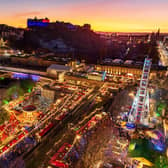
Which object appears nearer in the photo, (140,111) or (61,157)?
(61,157)

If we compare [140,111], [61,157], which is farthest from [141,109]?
[61,157]

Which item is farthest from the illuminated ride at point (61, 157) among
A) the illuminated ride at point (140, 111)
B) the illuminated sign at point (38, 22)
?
the illuminated sign at point (38, 22)

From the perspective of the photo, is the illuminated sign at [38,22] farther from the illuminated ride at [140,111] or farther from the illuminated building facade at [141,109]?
the illuminated ride at [140,111]

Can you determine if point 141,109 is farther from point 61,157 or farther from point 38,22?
point 38,22

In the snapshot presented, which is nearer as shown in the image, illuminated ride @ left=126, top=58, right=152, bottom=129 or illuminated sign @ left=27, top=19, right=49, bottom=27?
illuminated ride @ left=126, top=58, right=152, bottom=129

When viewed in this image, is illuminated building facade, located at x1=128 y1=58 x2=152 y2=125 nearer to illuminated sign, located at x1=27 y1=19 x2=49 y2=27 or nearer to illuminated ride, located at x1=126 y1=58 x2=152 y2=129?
illuminated ride, located at x1=126 y1=58 x2=152 y2=129

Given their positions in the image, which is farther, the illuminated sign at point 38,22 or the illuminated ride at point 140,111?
the illuminated sign at point 38,22

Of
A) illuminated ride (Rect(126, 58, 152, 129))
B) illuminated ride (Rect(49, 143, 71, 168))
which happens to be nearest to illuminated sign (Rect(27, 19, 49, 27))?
illuminated ride (Rect(126, 58, 152, 129))

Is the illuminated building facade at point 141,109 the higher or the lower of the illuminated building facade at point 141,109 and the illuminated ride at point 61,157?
the higher

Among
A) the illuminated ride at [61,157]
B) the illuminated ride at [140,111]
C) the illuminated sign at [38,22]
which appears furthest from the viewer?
the illuminated sign at [38,22]

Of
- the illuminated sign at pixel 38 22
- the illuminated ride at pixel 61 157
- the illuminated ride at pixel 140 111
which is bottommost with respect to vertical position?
the illuminated ride at pixel 61 157

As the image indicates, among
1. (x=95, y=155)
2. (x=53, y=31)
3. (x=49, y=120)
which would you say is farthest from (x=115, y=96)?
(x=53, y=31)
